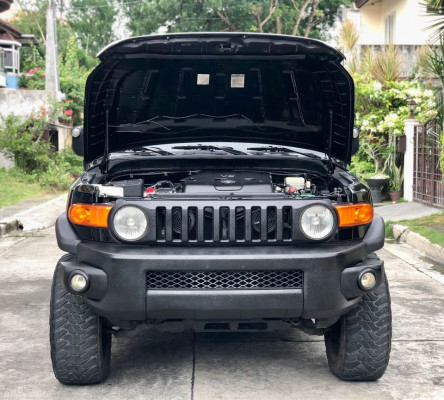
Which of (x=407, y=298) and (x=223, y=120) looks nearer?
(x=223, y=120)

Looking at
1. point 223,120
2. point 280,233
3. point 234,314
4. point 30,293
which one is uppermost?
point 223,120

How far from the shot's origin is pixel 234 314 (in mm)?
3900

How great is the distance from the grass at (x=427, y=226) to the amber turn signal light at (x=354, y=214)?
560cm

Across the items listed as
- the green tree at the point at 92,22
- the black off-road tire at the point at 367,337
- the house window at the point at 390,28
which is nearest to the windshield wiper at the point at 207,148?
the black off-road tire at the point at 367,337

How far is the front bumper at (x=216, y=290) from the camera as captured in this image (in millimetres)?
3842

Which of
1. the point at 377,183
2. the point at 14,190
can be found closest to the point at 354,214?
the point at 377,183

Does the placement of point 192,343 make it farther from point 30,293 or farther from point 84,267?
point 30,293

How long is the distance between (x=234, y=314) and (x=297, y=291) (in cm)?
34

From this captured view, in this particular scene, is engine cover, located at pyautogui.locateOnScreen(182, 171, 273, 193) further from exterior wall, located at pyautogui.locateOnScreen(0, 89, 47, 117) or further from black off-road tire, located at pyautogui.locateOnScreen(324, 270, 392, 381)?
exterior wall, located at pyautogui.locateOnScreen(0, 89, 47, 117)

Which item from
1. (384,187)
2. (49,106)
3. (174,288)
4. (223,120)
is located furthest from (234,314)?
(49,106)

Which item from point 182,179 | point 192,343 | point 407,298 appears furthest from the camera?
point 407,298

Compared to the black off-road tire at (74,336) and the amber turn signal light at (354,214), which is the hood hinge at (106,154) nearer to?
the black off-road tire at (74,336)

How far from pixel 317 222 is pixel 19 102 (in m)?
20.6

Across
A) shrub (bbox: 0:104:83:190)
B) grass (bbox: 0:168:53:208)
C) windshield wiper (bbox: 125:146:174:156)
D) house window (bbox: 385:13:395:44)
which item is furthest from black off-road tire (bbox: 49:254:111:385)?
house window (bbox: 385:13:395:44)
